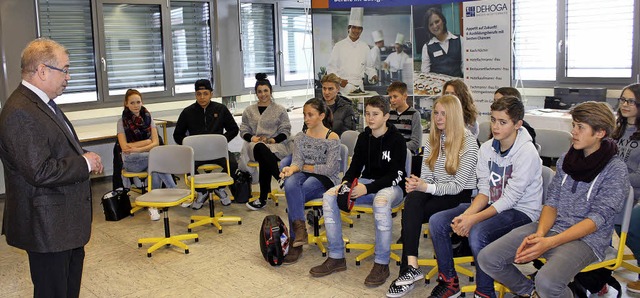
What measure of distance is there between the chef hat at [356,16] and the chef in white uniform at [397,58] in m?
0.43

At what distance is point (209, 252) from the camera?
471 cm

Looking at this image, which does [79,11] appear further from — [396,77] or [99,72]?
[396,77]

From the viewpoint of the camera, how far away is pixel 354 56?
20.7 ft

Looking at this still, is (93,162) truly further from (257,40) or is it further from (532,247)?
(257,40)

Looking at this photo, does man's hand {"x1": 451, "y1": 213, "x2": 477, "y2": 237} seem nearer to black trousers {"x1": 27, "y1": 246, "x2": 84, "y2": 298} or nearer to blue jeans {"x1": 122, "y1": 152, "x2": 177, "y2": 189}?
black trousers {"x1": 27, "y1": 246, "x2": 84, "y2": 298}

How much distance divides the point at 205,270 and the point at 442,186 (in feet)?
5.88

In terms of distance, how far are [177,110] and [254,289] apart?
4.68 meters

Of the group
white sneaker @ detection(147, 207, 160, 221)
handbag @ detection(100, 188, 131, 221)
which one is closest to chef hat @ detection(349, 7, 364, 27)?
white sneaker @ detection(147, 207, 160, 221)

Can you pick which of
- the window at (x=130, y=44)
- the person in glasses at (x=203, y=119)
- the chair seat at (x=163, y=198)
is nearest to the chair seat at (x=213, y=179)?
the chair seat at (x=163, y=198)

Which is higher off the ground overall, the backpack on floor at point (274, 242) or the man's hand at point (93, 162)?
the man's hand at point (93, 162)

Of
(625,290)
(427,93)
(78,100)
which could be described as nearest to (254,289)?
(625,290)

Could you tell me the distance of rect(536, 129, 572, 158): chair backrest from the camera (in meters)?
4.62

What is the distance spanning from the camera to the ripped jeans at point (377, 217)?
12.8 feet

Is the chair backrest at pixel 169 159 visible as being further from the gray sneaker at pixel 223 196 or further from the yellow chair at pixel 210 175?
the gray sneaker at pixel 223 196
